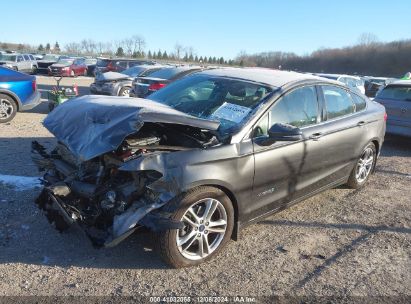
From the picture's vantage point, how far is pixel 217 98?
15.0ft

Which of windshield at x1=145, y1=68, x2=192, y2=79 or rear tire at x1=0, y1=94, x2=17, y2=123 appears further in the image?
windshield at x1=145, y1=68, x2=192, y2=79

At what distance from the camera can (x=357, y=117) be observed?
18.2ft

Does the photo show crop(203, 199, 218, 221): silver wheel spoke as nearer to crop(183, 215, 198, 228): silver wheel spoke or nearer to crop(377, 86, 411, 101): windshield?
crop(183, 215, 198, 228): silver wheel spoke

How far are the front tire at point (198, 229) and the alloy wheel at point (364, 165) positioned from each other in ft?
9.33

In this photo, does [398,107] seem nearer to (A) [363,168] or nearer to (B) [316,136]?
(A) [363,168]

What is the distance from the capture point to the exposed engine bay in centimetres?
A: 338

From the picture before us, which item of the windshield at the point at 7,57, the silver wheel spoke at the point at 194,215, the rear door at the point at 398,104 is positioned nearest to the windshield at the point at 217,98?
the silver wheel spoke at the point at 194,215

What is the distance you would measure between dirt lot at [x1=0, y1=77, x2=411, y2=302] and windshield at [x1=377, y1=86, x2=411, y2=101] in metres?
4.71

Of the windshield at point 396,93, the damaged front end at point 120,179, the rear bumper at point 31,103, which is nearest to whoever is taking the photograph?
the damaged front end at point 120,179

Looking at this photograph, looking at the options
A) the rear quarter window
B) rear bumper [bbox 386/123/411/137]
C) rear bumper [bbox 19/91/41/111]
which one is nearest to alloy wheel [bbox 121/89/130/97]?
rear bumper [bbox 19/91/41/111]

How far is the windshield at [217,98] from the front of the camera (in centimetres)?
416

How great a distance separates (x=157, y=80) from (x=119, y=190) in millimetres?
9162

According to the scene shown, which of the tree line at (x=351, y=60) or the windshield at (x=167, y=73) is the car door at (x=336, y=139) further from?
the tree line at (x=351, y=60)

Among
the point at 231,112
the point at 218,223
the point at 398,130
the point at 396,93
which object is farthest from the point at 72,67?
the point at 218,223
